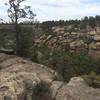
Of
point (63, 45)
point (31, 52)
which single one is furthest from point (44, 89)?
point (63, 45)

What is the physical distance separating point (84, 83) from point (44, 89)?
218 centimetres

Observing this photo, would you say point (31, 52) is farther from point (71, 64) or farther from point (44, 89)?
point (44, 89)

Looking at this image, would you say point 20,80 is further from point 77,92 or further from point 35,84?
point 77,92

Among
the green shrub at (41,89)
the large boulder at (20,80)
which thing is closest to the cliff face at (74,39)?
the large boulder at (20,80)

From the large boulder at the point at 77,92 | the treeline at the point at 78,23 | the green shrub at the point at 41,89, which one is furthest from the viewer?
the treeline at the point at 78,23

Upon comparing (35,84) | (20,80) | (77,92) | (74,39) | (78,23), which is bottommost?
(74,39)

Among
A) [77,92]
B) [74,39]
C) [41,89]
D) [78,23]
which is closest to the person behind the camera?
[77,92]

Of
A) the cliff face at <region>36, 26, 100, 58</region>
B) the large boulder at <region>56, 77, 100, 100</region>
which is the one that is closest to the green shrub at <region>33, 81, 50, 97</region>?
the large boulder at <region>56, 77, 100, 100</region>

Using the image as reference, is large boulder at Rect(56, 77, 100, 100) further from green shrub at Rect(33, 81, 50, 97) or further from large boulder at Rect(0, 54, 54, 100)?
large boulder at Rect(0, 54, 54, 100)

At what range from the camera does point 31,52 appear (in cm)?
3058

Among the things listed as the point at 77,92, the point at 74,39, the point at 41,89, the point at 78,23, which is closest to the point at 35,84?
the point at 41,89

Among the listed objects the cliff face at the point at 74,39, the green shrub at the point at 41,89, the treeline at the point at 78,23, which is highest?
the green shrub at the point at 41,89

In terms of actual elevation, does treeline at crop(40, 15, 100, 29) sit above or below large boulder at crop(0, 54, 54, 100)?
below

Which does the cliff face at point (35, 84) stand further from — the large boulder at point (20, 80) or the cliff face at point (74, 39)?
the cliff face at point (74, 39)
